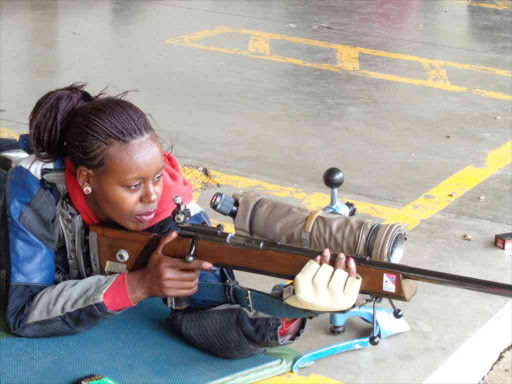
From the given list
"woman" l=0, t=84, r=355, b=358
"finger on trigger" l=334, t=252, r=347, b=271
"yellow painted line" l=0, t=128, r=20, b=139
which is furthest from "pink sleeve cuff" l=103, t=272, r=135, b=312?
"yellow painted line" l=0, t=128, r=20, b=139

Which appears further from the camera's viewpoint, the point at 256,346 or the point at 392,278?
the point at 256,346

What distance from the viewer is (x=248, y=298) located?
3107 mm

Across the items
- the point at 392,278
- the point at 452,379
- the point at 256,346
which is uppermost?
the point at 392,278

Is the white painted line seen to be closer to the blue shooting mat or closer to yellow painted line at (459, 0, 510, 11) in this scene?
the blue shooting mat

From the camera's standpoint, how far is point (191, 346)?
3.31 metres

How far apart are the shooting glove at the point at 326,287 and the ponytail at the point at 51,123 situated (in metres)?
1.07

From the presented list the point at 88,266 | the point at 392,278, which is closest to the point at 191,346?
the point at 88,266

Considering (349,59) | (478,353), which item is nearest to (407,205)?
(478,353)

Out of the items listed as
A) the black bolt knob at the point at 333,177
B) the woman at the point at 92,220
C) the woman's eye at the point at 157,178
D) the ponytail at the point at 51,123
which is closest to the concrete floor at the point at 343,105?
the woman at the point at 92,220

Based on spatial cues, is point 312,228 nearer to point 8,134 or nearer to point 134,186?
point 134,186

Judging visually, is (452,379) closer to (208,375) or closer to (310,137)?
(208,375)

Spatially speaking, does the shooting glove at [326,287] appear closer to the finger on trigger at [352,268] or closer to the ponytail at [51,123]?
the finger on trigger at [352,268]

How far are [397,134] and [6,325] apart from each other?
345cm

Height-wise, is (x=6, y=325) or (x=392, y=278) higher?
(x=392, y=278)
